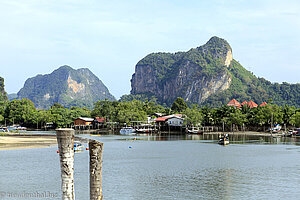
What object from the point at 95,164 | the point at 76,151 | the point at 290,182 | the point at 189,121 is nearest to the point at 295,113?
the point at 189,121

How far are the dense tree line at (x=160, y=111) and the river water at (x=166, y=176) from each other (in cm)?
6227

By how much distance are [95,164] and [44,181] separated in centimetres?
2439

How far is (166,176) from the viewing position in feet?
126

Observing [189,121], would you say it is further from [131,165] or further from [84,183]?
[84,183]

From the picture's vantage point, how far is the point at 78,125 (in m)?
160

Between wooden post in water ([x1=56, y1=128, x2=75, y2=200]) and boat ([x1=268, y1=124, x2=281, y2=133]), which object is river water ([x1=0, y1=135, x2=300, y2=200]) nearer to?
wooden post in water ([x1=56, y1=128, x2=75, y2=200])

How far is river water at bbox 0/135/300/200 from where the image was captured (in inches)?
1168

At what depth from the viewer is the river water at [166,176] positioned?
29672 mm

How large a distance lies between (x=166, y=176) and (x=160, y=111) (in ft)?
454

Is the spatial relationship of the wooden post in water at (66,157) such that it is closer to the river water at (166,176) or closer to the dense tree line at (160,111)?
the river water at (166,176)

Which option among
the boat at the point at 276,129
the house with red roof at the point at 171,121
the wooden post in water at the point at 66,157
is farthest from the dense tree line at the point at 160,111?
the wooden post in water at the point at 66,157

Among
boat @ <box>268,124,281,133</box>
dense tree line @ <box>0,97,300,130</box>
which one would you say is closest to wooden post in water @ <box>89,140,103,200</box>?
dense tree line @ <box>0,97,300,130</box>

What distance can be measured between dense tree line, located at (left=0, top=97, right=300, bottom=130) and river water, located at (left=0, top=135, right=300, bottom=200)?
204 ft

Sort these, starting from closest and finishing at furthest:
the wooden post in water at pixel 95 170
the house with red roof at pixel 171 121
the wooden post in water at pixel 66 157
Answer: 1. the wooden post in water at pixel 66 157
2. the wooden post in water at pixel 95 170
3. the house with red roof at pixel 171 121
